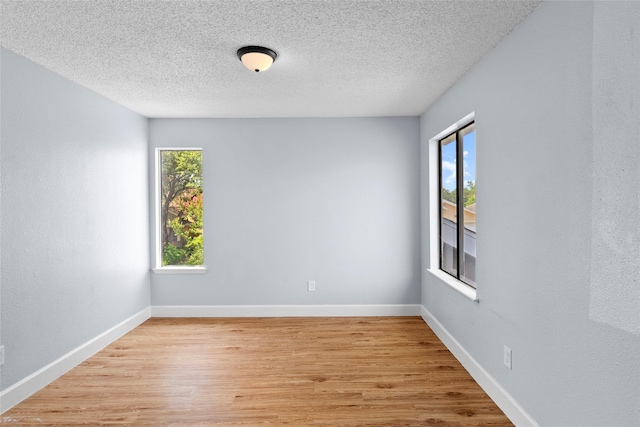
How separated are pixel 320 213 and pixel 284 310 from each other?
1245 mm

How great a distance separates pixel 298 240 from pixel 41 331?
8.10 ft

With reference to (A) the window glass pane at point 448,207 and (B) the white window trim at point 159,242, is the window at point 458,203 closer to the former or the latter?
(A) the window glass pane at point 448,207

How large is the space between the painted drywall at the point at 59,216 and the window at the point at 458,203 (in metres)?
3.36

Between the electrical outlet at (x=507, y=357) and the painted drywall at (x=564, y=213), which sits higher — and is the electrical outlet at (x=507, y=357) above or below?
below

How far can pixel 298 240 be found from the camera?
412cm

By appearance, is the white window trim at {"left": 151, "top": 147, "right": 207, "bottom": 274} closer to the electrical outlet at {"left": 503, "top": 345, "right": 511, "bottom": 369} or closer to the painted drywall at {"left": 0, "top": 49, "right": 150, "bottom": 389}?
the painted drywall at {"left": 0, "top": 49, "right": 150, "bottom": 389}

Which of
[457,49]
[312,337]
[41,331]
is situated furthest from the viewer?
[312,337]

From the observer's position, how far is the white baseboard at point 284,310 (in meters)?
4.11

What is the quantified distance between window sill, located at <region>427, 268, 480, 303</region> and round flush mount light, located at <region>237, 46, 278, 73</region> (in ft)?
7.50

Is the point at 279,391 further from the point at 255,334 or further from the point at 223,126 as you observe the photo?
the point at 223,126

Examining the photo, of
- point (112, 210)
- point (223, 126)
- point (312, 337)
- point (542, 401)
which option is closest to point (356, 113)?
point (223, 126)

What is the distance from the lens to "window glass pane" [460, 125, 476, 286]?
2.94m

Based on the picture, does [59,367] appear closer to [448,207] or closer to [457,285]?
[457,285]

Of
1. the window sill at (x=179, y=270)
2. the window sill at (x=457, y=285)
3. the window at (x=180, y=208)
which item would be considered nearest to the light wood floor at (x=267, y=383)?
the window sill at (x=457, y=285)
